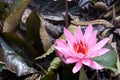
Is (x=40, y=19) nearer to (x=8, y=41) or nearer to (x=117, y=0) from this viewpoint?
(x=8, y=41)

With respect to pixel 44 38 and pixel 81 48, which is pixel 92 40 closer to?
pixel 81 48

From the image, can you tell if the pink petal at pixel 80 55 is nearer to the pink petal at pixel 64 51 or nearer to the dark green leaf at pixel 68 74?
the pink petal at pixel 64 51

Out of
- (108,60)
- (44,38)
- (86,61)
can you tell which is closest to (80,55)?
(86,61)

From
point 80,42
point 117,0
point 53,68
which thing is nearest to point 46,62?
point 53,68

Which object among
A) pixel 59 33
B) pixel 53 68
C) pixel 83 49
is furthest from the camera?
pixel 59 33

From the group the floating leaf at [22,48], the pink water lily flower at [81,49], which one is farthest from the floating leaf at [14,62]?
the pink water lily flower at [81,49]

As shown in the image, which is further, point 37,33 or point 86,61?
point 37,33

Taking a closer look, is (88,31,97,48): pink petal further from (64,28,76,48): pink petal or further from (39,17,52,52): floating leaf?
(39,17,52,52): floating leaf
